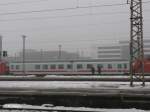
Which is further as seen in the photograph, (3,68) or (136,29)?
(3,68)

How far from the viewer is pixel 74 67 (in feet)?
160

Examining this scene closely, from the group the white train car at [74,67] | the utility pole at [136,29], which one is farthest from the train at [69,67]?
the utility pole at [136,29]

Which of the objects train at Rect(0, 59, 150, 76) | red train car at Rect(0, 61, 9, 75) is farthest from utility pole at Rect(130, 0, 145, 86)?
red train car at Rect(0, 61, 9, 75)

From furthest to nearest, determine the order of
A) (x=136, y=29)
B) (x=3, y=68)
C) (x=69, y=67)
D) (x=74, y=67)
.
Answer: (x=69, y=67) → (x=74, y=67) → (x=3, y=68) → (x=136, y=29)

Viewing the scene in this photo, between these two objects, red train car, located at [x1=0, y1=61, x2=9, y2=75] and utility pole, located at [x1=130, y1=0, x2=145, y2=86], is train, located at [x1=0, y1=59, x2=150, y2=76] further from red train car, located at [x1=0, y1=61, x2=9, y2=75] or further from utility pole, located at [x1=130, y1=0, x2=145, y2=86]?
utility pole, located at [x1=130, y1=0, x2=145, y2=86]

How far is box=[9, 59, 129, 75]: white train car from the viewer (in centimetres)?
4684

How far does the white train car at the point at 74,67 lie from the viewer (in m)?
46.8

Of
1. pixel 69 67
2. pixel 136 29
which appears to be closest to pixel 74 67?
pixel 69 67

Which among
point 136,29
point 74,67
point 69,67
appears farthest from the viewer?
point 69,67

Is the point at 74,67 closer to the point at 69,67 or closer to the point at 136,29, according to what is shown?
the point at 69,67

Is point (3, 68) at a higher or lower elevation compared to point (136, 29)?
lower

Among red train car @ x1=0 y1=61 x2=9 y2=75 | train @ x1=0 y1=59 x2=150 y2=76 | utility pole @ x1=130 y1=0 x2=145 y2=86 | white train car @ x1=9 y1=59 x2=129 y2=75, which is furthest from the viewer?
white train car @ x1=9 y1=59 x2=129 y2=75

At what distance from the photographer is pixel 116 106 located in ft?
51.6

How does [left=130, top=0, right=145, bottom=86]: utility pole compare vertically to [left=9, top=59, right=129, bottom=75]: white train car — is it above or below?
above
